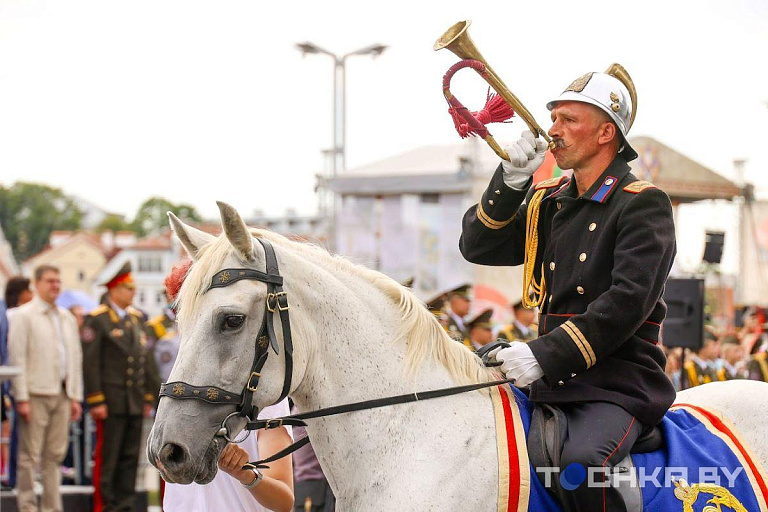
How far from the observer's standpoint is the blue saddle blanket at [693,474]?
3572 millimetres

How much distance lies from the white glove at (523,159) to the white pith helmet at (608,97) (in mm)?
186

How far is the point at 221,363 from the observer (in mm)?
3307

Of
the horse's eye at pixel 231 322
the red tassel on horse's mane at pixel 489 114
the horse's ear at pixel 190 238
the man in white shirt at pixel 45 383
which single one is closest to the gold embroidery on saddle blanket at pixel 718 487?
the red tassel on horse's mane at pixel 489 114

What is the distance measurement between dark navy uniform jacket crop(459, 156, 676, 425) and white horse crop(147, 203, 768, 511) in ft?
1.19

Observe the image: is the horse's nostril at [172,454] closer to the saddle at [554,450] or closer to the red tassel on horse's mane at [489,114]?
the saddle at [554,450]

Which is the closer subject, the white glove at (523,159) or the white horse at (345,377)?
the white horse at (345,377)

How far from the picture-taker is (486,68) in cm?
378

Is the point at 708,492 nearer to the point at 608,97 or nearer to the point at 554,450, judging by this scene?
the point at 554,450

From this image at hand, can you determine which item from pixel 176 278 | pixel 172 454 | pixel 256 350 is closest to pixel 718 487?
pixel 256 350

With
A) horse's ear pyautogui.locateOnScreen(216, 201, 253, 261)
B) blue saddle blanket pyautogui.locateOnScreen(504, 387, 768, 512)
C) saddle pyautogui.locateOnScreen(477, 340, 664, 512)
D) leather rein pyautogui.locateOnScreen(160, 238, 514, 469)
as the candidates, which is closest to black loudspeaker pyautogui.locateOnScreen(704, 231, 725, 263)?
blue saddle blanket pyautogui.locateOnScreen(504, 387, 768, 512)

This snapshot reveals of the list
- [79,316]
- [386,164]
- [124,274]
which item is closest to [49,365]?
[124,274]

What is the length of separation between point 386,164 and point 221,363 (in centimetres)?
2644

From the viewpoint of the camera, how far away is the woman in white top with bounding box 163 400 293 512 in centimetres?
407

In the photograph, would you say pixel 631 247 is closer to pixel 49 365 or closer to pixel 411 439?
pixel 411 439
